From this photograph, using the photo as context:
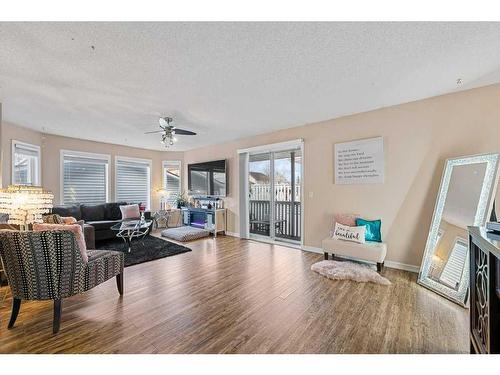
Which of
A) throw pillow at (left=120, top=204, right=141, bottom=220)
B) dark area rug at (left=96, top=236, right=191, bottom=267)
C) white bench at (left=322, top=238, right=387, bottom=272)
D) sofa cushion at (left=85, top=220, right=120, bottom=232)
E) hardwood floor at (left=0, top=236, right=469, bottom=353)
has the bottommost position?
hardwood floor at (left=0, top=236, right=469, bottom=353)

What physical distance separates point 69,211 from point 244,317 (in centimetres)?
495

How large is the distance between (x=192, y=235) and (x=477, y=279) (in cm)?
482

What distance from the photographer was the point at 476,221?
2.35m

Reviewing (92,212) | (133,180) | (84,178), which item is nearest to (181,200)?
(133,180)

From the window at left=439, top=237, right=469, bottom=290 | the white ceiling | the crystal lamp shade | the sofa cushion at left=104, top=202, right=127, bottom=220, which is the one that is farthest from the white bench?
the sofa cushion at left=104, top=202, right=127, bottom=220

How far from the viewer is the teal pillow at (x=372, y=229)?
338 centimetres

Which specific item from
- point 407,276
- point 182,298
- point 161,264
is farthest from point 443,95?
point 161,264

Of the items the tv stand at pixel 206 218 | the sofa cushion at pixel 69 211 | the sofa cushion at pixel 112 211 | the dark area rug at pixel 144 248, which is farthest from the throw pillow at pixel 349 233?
the sofa cushion at pixel 69 211

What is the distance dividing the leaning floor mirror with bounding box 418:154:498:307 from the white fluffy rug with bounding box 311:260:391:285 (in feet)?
1.69

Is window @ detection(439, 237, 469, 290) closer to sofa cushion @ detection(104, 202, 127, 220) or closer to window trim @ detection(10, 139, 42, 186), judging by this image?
sofa cushion @ detection(104, 202, 127, 220)

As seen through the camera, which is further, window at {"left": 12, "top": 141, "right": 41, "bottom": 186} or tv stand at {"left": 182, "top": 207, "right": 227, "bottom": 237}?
tv stand at {"left": 182, "top": 207, "right": 227, "bottom": 237}

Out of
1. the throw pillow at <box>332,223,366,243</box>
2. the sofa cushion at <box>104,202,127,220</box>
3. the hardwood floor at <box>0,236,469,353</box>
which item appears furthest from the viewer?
the sofa cushion at <box>104,202,127,220</box>

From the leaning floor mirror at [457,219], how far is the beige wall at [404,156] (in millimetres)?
252

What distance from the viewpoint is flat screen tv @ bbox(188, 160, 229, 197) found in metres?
5.82
